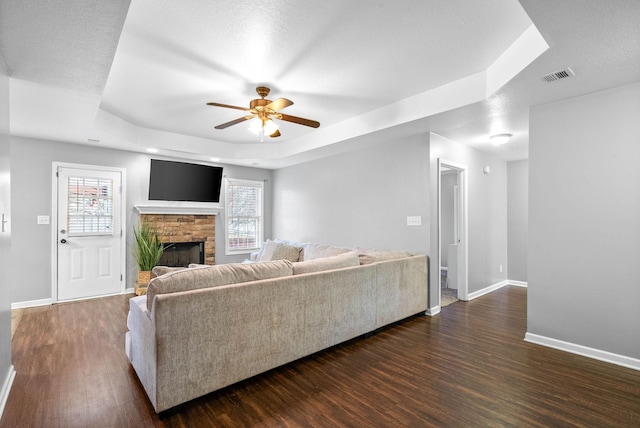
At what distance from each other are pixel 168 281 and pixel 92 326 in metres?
2.46

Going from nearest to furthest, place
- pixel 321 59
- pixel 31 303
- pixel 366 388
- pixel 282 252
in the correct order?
pixel 366 388 → pixel 321 59 → pixel 31 303 → pixel 282 252

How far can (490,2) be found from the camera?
6.79ft

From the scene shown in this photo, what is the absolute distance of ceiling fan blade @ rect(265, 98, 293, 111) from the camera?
2.99 metres

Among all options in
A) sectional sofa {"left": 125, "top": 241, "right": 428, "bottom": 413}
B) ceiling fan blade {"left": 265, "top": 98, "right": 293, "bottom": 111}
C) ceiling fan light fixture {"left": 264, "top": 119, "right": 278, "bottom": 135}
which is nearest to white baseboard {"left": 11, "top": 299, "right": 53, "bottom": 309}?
sectional sofa {"left": 125, "top": 241, "right": 428, "bottom": 413}

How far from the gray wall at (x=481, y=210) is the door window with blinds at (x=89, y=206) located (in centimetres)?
513

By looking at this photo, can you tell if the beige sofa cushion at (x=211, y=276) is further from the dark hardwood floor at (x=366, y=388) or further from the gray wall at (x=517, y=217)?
the gray wall at (x=517, y=217)

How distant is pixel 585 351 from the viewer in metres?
2.89

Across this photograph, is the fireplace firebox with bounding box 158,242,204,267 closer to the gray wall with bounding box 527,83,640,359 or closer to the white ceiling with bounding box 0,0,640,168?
the white ceiling with bounding box 0,0,640,168

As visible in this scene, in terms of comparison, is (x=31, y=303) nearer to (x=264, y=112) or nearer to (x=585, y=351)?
(x=264, y=112)

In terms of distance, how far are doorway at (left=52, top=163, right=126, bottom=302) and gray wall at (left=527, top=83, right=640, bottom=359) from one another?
19.6 ft

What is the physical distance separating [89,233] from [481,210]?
6.42m

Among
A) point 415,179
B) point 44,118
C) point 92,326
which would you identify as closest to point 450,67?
point 415,179

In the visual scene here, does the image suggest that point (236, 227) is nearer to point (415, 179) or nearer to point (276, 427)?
point (415, 179)

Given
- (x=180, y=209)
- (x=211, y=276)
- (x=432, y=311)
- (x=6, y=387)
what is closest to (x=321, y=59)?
(x=211, y=276)
